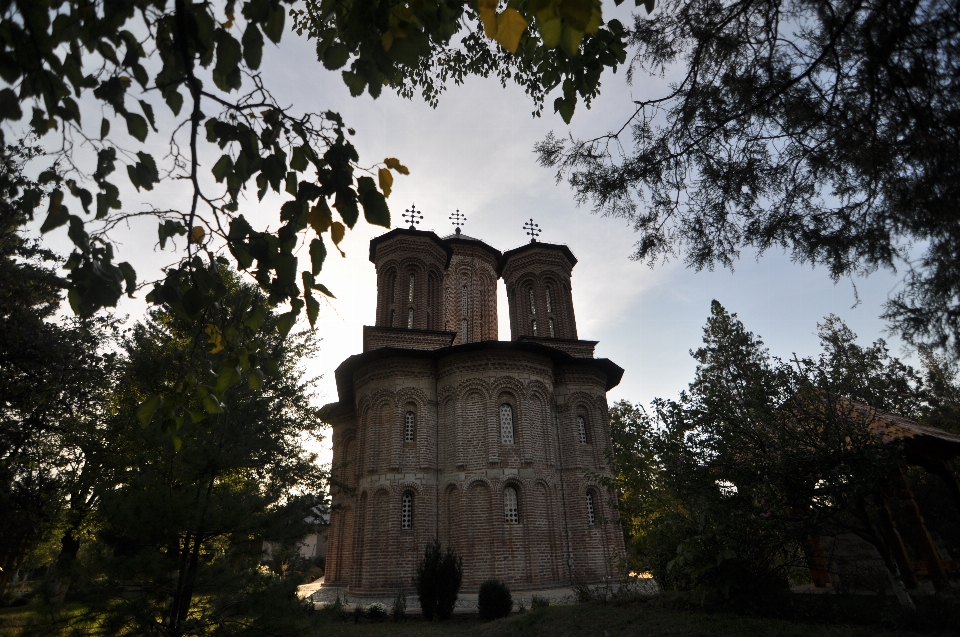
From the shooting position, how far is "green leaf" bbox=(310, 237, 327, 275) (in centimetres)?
235

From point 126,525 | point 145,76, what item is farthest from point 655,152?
point 126,525

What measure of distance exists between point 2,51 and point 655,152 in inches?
179

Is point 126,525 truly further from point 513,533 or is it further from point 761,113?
point 513,533

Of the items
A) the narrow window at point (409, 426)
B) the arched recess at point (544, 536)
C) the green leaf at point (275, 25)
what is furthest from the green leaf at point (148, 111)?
the narrow window at point (409, 426)

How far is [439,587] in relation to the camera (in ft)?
38.8

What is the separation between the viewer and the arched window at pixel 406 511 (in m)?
15.9

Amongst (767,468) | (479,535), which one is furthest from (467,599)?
(767,468)

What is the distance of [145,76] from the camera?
2.13m

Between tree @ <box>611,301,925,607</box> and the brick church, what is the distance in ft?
17.3

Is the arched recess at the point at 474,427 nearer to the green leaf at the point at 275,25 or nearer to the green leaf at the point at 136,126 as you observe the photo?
the green leaf at the point at 136,126

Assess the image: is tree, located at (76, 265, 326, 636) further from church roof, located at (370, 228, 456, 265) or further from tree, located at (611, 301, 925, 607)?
church roof, located at (370, 228, 456, 265)

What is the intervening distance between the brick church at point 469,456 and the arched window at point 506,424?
0.04 meters

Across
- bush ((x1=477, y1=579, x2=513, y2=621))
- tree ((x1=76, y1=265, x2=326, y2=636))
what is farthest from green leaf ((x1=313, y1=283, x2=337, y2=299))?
bush ((x1=477, y1=579, x2=513, y2=621))

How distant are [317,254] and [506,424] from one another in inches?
608
